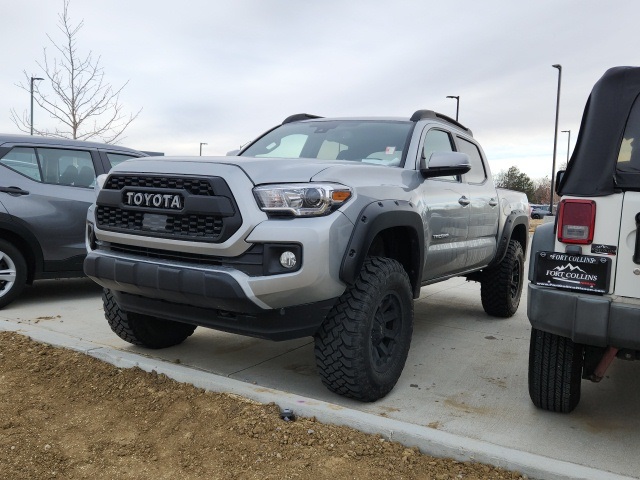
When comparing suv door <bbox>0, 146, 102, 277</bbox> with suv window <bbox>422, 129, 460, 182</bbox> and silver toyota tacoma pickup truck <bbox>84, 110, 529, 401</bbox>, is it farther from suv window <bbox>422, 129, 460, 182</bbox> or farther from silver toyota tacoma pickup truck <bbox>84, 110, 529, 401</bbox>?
suv window <bbox>422, 129, 460, 182</bbox>

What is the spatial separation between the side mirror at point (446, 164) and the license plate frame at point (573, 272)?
48.2 inches

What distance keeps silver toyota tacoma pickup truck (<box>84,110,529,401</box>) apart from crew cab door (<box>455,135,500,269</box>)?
1005mm

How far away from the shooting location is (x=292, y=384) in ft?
12.4

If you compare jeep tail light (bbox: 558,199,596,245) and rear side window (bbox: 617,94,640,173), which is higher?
rear side window (bbox: 617,94,640,173)

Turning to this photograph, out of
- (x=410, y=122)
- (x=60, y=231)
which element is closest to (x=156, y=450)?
(x=410, y=122)

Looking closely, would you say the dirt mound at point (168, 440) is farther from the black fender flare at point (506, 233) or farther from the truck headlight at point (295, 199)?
the black fender flare at point (506, 233)

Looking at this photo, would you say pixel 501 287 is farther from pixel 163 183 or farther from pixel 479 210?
pixel 163 183

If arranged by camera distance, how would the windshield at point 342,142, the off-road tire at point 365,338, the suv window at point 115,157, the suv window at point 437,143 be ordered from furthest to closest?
1. the suv window at point 115,157
2. the suv window at point 437,143
3. the windshield at point 342,142
4. the off-road tire at point 365,338

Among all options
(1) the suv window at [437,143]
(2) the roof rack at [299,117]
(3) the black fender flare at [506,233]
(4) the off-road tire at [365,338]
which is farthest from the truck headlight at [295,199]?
(3) the black fender flare at [506,233]

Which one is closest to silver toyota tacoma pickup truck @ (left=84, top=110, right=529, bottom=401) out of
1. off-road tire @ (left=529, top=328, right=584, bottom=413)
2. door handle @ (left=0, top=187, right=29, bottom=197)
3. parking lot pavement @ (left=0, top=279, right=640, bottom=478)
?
parking lot pavement @ (left=0, top=279, right=640, bottom=478)

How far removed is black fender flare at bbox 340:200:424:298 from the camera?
3156 millimetres

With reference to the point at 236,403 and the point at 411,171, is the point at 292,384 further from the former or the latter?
the point at 411,171

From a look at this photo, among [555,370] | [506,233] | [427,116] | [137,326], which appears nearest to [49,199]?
[137,326]

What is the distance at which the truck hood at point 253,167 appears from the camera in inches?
124
